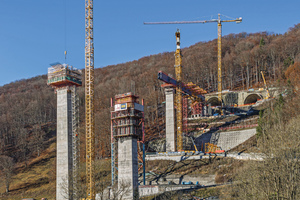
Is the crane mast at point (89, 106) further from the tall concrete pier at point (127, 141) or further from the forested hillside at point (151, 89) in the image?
the forested hillside at point (151, 89)

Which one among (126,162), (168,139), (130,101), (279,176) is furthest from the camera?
(168,139)

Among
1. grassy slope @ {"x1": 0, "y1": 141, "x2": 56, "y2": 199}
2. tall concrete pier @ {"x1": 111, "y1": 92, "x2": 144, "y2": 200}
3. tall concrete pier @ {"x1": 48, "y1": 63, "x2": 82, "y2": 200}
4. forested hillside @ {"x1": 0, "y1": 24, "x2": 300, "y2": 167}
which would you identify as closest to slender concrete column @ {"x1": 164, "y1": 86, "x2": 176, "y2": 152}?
tall concrete pier @ {"x1": 111, "y1": 92, "x2": 144, "y2": 200}

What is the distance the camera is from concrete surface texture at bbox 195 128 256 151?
79875mm

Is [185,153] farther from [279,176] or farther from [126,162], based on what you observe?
[279,176]

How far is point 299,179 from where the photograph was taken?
30.8 m

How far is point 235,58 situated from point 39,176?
86810mm

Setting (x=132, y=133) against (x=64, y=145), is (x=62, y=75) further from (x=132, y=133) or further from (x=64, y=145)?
(x=132, y=133)

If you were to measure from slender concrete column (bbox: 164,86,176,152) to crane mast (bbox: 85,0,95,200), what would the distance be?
20.4m

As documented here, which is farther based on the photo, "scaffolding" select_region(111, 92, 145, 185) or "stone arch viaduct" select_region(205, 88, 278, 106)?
"stone arch viaduct" select_region(205, 88, 278, 106)

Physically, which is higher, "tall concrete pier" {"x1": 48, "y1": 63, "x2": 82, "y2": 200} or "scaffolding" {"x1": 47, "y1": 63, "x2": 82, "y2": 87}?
"scaffolding" {"x1": 47, "y1": 63, "x2": 82, "y2": 87}

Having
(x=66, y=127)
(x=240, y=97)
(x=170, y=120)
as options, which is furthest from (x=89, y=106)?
(x=240, y=97)

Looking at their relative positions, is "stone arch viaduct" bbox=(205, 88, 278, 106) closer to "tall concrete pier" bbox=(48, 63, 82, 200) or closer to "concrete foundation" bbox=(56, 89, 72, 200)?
"tall concrete pier" bbox=(48, 63, 82, 200)

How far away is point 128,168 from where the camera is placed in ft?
171

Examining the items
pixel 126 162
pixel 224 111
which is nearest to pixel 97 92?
pixel 224 111
